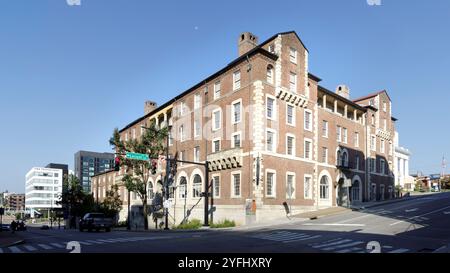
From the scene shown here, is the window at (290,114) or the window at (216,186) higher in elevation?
the window at (290,114)

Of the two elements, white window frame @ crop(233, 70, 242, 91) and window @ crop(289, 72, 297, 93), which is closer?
white window frame @ crop(233, 70, 242, 91)

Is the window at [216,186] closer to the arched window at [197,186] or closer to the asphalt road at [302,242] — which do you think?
the arched window at [197,186]

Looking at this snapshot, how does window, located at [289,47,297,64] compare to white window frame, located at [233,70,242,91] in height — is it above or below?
above

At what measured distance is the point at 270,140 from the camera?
34.4 metres

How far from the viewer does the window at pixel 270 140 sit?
34.1 metres

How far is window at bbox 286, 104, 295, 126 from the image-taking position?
36.7 meters

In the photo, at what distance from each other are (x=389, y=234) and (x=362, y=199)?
30.9m

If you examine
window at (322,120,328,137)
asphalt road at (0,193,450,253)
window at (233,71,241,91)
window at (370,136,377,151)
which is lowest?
asphalt road at (0,193,450,253)

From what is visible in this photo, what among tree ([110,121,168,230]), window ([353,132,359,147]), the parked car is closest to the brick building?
window ([353,132,359,147])

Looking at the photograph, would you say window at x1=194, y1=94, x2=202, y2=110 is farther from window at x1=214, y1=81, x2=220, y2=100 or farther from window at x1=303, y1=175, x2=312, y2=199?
window at x1=303, y1=175, x2=312, y2=199

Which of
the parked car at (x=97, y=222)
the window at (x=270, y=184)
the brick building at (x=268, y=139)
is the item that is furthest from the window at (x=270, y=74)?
the parked car at (x=97, y=222)

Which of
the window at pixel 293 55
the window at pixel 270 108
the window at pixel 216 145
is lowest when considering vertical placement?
the window at pixel 216 145

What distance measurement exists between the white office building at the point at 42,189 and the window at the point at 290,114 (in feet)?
479

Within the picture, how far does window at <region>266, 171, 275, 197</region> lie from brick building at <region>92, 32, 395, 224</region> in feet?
0.31
